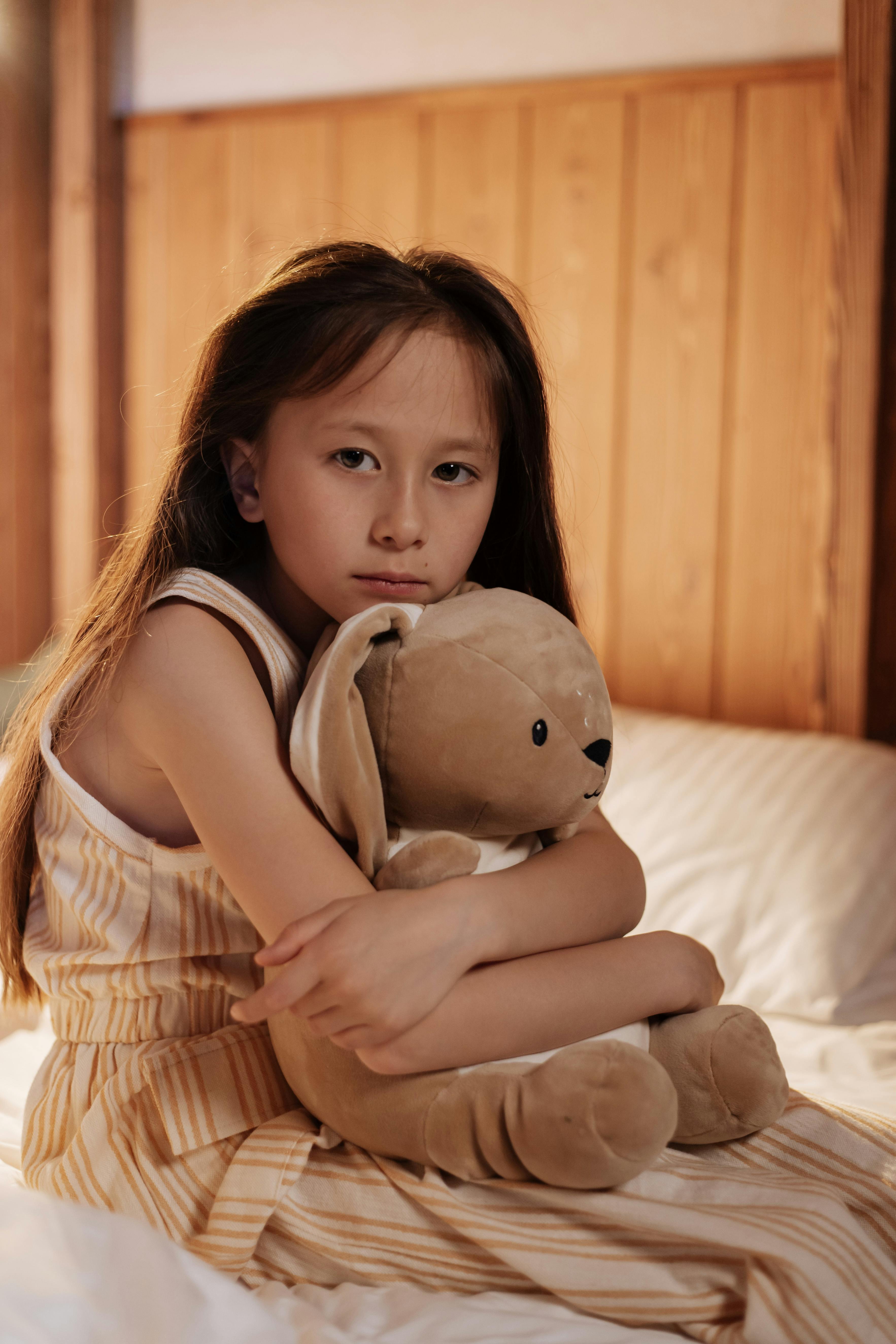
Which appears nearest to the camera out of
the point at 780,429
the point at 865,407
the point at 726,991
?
the point at 726,991

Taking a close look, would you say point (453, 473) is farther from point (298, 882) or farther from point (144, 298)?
point (144, 298)

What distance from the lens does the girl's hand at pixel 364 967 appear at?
62cm

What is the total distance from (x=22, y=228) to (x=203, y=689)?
199 centimetres

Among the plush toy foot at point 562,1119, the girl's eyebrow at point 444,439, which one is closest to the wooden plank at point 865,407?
the girl's eyebrow at point 444,439

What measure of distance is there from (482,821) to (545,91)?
5.52ft

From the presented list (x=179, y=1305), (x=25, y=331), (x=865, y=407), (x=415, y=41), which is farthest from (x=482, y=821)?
(x=25, y=331)

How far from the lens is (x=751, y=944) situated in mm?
1320

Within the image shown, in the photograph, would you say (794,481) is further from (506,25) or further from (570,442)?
(506,25)

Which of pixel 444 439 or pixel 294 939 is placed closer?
pixel 294 939

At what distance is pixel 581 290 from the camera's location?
2.01 meters

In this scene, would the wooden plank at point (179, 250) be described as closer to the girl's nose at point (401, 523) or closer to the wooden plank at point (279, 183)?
the wooden plank at point (279, 183)

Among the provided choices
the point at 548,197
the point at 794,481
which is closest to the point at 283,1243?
the point at 794,481

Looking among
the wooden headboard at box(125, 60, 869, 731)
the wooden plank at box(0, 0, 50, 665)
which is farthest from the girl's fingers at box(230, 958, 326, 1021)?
the wooden plank at box(0, 0, 50, 665)

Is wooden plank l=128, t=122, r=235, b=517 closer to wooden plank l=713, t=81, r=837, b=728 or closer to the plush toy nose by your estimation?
wooden plank l=713, t=81, r=837, b=728
